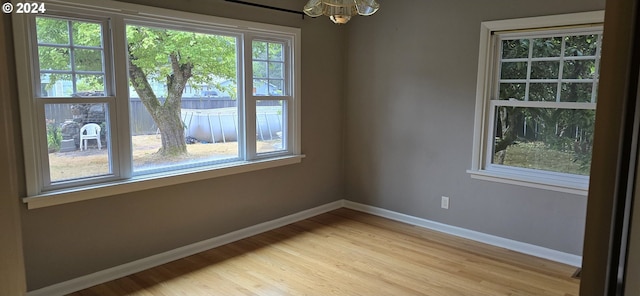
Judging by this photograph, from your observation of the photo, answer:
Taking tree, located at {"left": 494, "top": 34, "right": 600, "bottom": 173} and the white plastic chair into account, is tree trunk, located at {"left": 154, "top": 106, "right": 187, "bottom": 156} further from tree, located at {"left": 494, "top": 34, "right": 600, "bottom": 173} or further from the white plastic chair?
tree, located at {"left": 494, "top": 34, "right": 600, "bottom": 173}

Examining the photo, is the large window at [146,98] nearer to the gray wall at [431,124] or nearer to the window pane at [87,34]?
the window pane at [87,34]

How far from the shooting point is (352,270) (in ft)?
11.0

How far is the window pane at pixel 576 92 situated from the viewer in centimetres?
336

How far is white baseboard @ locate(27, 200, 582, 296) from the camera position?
298 centimetres

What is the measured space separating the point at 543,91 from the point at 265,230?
2889 millimetres

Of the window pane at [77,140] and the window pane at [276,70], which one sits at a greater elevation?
the window pane at [276,70]

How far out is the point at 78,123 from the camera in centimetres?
293

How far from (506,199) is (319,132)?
2.04 metres

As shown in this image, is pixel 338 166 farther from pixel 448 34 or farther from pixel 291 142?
pixel 448 34

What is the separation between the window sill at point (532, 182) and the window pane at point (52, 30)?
3515 mm

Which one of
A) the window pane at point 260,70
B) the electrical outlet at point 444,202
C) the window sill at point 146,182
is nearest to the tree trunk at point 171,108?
the window sill at point 146,182

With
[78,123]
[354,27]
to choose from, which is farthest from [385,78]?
[78,123]

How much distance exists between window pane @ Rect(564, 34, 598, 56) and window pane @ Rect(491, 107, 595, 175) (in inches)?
18.4

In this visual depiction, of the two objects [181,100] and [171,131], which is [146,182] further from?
[181,100]
